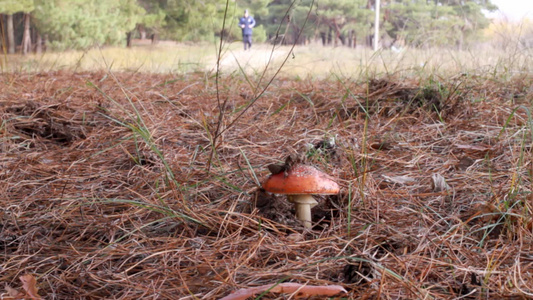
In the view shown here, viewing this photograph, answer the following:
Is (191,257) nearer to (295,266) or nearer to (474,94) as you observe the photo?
(295,266)

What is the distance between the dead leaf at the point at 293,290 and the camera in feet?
3.33

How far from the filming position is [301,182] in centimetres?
130

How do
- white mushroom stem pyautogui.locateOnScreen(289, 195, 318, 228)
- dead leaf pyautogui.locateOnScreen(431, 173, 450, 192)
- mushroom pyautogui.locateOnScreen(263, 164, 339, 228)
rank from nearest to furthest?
mushroom pyautogui.locateOnScreen(263, 164, 339, 228), white mushroom stem pyautogui.locateOnScreen(289, 195, 318, 228), dead leaf pyautogui.locateOnScreen(431, 173, 450, 192)

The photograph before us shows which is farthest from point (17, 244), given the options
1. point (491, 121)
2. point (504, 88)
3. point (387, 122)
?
point (504, 88)

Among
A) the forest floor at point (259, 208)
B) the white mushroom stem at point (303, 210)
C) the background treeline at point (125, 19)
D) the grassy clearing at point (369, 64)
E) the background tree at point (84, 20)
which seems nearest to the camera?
the forest floor at point (259, 208)

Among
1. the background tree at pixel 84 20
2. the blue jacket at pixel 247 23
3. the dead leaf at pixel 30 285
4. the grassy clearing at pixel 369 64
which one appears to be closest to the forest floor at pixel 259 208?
the dead leaf at pixel 30 285

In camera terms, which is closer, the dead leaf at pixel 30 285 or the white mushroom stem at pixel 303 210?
the dead leaf at pixel 30 285

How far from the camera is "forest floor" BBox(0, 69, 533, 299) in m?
1.14

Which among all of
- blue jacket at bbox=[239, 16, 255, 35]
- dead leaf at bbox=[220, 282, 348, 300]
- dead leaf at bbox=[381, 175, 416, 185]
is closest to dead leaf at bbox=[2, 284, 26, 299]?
dead leaf at bbox=[220, 282, 348, 300]

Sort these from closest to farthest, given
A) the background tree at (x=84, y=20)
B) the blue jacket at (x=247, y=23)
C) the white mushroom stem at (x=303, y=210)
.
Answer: the white mushroom stem at (x=303, y=210)
the background tree at (x=84, y=20)
the blue jacket at (x=247, y=23)

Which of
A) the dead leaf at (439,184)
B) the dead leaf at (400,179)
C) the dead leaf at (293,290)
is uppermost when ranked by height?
the dead leaf at (439,184)

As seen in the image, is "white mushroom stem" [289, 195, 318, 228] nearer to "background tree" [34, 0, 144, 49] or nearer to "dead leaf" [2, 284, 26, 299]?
"dead leaf" [2, 284, 26, 299]

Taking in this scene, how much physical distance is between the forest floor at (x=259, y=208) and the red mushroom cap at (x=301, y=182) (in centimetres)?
13

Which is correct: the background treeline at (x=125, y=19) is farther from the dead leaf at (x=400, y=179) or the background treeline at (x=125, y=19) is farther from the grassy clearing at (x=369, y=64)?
the dead leaf at (x=400, y=179)
